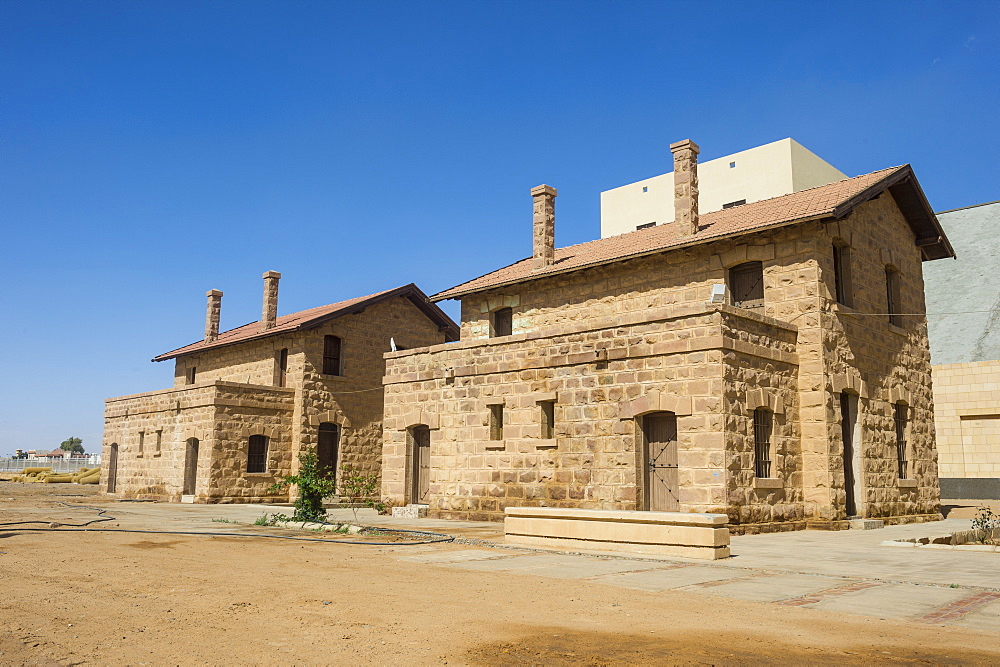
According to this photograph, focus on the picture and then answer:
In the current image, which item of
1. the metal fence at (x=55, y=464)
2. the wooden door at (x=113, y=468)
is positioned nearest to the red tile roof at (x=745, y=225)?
the wooden door at (x=113, y=468)

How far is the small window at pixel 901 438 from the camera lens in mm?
18562

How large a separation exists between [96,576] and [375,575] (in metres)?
2.73

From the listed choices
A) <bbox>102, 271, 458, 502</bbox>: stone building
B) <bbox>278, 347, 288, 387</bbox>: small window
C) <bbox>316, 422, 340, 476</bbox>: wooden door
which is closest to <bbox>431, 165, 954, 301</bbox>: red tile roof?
<bbox>102, 271, 458, 502</bbox>: stone building

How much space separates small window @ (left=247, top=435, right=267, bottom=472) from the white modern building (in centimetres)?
2636

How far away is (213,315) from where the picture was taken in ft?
108

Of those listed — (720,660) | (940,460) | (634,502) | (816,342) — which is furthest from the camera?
(940,460)

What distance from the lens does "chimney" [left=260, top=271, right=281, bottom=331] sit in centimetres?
2919

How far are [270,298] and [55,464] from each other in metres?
41.6

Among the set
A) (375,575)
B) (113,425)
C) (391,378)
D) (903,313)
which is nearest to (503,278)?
(391,378)

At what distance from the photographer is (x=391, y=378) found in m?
20.1

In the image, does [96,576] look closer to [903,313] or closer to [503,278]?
[503,278]

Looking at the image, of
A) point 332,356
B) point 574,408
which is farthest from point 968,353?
point 332,356

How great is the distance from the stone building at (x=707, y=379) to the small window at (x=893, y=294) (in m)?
0.04

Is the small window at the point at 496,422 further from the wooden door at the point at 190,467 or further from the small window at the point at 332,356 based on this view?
the wooden door at the point at 190,467
